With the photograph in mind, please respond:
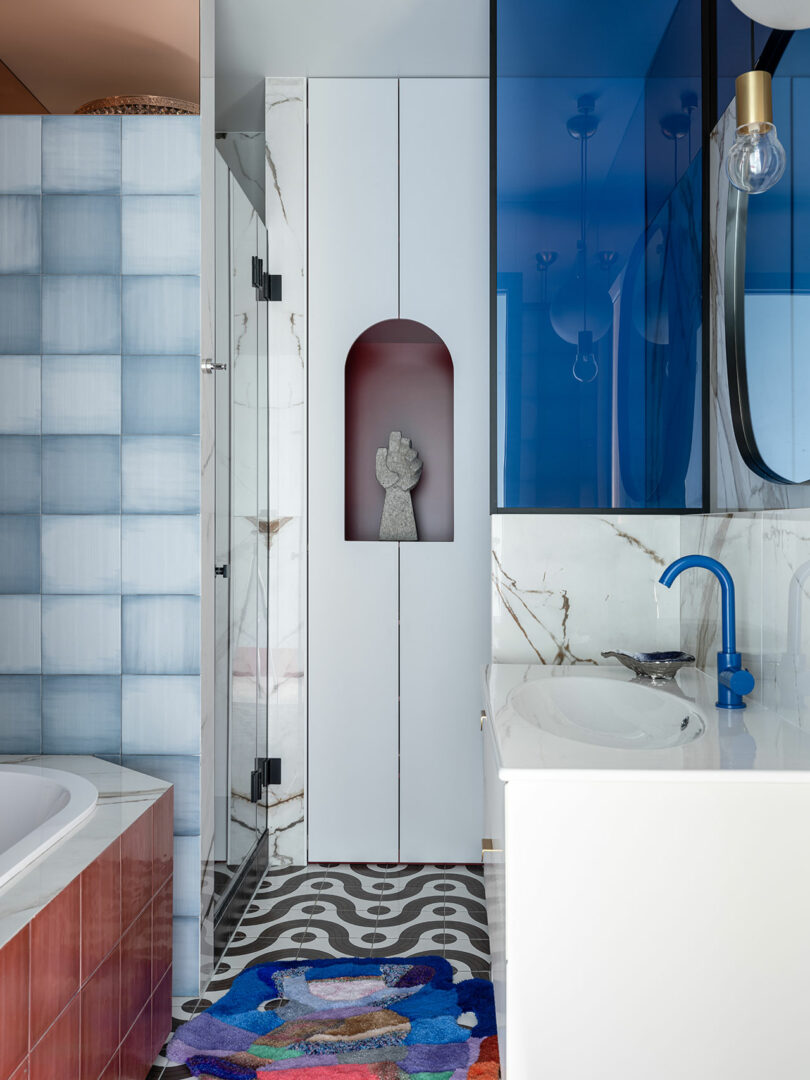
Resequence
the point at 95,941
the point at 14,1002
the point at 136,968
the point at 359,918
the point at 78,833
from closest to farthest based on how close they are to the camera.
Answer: the point at 14,1002 → the point at 95,941 → the point at 78,833 → the point at 136,968 → the point at 359,918

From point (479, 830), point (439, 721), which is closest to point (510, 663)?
point (439, 721)

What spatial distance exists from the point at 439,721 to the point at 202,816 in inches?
39.5

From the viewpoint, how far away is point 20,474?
2064 mm

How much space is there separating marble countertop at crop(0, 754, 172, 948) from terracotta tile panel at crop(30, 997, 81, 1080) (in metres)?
0.19

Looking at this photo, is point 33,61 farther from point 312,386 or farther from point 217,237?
point 312,386

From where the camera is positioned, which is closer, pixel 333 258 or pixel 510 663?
pixel 510 663

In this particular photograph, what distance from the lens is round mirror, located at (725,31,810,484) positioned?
5.00 ft

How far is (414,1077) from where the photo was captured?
1.72 meters

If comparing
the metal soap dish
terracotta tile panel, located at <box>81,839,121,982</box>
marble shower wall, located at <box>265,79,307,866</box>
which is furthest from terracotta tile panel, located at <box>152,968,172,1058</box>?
the metal soap dish

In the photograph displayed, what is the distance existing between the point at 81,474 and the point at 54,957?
1.14 m

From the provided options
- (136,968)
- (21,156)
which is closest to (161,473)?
(21,156)

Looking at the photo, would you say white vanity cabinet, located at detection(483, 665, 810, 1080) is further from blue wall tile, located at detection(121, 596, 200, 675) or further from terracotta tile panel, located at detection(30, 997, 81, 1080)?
blue wall tile, located at detection(121, 596, 200, 675)

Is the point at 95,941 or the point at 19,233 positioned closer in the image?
the point at 95,941

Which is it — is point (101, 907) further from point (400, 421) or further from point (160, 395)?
point (400, 421)
